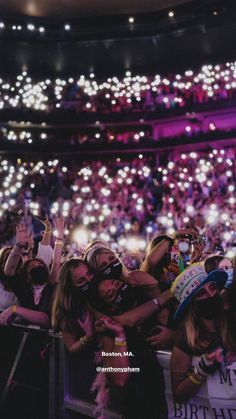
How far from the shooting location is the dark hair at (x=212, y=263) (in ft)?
11.6

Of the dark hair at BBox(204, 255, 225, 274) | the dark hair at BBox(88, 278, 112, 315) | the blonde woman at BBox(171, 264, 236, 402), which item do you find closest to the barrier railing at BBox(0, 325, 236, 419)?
the blonde woman at BBox(171, 264, 236, 402)

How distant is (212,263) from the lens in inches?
142

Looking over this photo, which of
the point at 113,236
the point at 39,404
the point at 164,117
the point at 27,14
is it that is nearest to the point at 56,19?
the point at 27,14

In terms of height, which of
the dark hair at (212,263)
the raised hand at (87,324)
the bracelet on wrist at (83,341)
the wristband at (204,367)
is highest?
the dark hair at (212,263)

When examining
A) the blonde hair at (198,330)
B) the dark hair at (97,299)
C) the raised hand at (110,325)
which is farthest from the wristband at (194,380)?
the dark hair at (97,299)

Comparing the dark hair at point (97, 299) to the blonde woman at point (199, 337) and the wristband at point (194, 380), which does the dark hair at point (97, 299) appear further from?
the wristband at point (194, 380)

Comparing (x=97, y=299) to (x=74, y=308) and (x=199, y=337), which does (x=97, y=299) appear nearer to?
(x=74, y=308)

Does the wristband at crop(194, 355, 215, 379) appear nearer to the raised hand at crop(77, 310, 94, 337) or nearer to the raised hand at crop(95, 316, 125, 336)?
the raised hand at crop(95, 316, 125, 336)

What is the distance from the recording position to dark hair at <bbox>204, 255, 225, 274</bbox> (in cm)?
353

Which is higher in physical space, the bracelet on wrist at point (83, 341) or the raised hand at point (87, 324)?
the raised hand at point (87, 324)

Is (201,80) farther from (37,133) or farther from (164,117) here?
(37,133)

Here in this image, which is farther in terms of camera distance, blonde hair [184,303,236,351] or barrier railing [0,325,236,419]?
barrier railing [0,325,236,419]

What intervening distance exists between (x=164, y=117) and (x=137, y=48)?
502cm

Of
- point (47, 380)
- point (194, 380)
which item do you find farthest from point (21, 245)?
point (194, 380)
